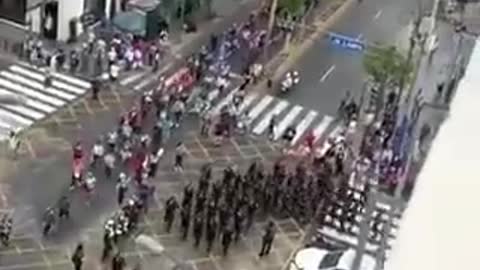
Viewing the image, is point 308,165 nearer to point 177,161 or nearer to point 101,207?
point 177,161

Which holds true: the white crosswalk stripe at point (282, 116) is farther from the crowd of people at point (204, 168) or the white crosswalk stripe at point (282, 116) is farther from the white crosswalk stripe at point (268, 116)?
the crowd of people at point (204, 168)

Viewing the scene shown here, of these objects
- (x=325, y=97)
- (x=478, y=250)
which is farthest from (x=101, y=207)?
(x=478, y=250)

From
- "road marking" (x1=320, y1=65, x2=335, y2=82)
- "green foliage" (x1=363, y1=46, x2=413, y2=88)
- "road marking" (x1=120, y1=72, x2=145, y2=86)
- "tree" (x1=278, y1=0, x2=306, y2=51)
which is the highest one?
"tree" (x1=278, y1=0, x2=306, y2=51)

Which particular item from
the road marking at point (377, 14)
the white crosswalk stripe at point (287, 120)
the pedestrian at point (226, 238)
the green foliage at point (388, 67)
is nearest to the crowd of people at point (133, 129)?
the pedestrian at point (226, 238)

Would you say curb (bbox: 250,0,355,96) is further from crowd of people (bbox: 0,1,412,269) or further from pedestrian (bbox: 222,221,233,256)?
pedestrian (bbox: 222,221,233,256)

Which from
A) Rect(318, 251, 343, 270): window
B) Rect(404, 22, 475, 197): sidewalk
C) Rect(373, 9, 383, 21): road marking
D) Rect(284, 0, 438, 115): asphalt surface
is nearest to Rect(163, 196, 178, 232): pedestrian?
Rect(318, 251, 343, 270): window

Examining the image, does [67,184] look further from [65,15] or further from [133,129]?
[65,15]
